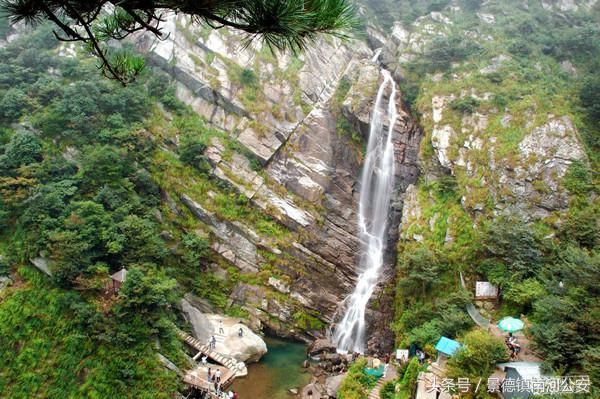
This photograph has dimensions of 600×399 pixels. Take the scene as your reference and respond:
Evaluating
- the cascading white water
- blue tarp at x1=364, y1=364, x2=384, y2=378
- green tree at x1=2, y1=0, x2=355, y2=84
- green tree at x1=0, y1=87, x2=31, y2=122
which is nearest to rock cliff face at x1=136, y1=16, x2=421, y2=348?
the cascading white water

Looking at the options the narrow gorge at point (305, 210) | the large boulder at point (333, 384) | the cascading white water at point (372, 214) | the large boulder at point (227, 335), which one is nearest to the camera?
the narrow gorge at point (305, 210)

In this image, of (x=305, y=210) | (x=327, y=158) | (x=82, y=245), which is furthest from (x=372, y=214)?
(x=82, y=245)

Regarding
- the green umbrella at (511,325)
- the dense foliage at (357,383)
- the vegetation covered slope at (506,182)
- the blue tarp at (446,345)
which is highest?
the vegetation covered slope at (506,182)

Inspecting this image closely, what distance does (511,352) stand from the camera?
12.2 m

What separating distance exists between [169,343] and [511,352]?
1200 centimetres

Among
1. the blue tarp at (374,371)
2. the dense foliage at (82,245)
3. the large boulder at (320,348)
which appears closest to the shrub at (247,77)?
the dense foliage at (82,245)

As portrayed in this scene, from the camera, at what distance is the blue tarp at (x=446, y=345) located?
13.0m

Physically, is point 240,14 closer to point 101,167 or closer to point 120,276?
point 120,276

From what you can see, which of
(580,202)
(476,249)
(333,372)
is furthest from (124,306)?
(580,202)

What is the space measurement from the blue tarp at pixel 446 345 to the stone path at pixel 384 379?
206 centimetres

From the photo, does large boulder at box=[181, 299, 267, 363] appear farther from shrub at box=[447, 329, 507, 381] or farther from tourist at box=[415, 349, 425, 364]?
shrub at box=[447, 329, 507, 381]

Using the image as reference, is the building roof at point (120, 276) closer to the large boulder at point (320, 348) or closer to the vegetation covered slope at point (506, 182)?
the large boulder at point (320, 348)

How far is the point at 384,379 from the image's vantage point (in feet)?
46.9

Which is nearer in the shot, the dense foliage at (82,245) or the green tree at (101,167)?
the dense foliage at (82,245)
